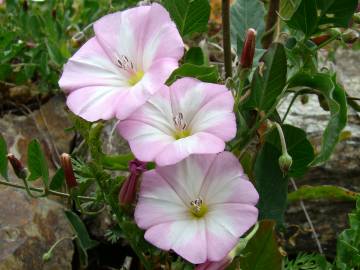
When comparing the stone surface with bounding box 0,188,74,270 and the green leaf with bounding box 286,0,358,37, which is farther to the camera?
the stone surface with bounding box 0,188,74,270

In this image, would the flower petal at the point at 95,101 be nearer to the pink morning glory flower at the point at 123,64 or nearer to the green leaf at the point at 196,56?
the pink morning glory flower at the point at 123,64

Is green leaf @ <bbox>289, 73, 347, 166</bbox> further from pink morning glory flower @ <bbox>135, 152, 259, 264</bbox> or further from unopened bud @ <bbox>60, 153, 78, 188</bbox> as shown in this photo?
unopened bud @ <bbox>60, 153, 78, 188</bbox>

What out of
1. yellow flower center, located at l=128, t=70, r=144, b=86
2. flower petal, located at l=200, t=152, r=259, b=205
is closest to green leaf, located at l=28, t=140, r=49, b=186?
yellow flower center, located at l=128, t=70, r=144, b=86

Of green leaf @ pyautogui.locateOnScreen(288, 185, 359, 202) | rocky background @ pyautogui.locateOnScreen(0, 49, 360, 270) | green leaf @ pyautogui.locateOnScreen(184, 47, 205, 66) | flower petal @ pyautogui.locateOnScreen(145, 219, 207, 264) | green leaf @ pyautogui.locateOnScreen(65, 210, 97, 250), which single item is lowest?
rocky background @ pyautogui.locateOnScreen(0, 49, 360, 270)

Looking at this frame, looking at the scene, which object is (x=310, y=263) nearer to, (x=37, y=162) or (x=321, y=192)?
(x=321, y=192)

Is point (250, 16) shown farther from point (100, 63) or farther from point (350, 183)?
point (350, 183)

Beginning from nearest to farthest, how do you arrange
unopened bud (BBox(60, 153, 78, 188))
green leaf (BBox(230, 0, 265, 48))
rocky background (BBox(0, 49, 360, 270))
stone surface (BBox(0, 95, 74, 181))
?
unopened bud (BBox(60, 153, 78, 188)) → green leaf (BBox(230, 0, 265, 48)) → rocky background (BBox(0, 49, 360, 270)) → stone surface (BBox(0, 95, 74, 181))

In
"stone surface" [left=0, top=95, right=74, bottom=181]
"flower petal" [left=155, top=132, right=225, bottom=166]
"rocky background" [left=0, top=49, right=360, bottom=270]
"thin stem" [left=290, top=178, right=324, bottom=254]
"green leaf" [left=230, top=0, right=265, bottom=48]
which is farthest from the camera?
"stone surface" [left=0, top=95, right=74, bottom=181]
